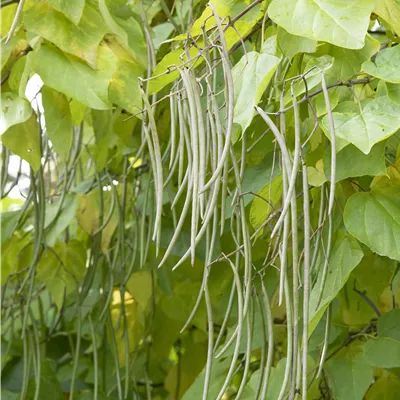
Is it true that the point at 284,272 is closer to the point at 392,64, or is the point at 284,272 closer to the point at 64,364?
the point at 392,64

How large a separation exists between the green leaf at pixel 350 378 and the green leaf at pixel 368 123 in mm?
310

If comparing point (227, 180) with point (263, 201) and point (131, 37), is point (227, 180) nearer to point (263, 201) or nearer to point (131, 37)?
point (263, 201)

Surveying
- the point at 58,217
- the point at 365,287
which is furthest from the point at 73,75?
the point at 365,287

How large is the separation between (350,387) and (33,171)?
421 mm

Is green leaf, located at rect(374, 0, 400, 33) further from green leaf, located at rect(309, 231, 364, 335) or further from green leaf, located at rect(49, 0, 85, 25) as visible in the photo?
green leaf, located at rect(49, 0, 85, 25)

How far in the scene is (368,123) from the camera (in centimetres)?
54

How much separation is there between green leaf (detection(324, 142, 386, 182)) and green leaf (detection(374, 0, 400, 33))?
0.34 ft

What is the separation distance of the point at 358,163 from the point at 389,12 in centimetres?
13

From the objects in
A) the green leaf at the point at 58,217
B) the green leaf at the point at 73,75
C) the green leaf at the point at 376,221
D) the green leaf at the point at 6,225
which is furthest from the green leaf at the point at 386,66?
the green leaf at the point at 6,225

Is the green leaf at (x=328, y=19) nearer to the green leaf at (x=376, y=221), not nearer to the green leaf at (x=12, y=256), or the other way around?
the green leaf at (x=376, y=221)

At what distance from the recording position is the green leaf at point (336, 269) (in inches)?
22.9

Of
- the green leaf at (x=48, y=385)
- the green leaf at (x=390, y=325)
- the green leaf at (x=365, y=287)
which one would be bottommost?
the green leaf at (x=48, y=385)

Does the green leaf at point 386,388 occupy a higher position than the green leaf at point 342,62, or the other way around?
the green leaf at point 342,62

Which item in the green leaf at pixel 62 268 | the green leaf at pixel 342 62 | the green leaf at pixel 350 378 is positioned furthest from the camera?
the green leaf at pixel 62 268
